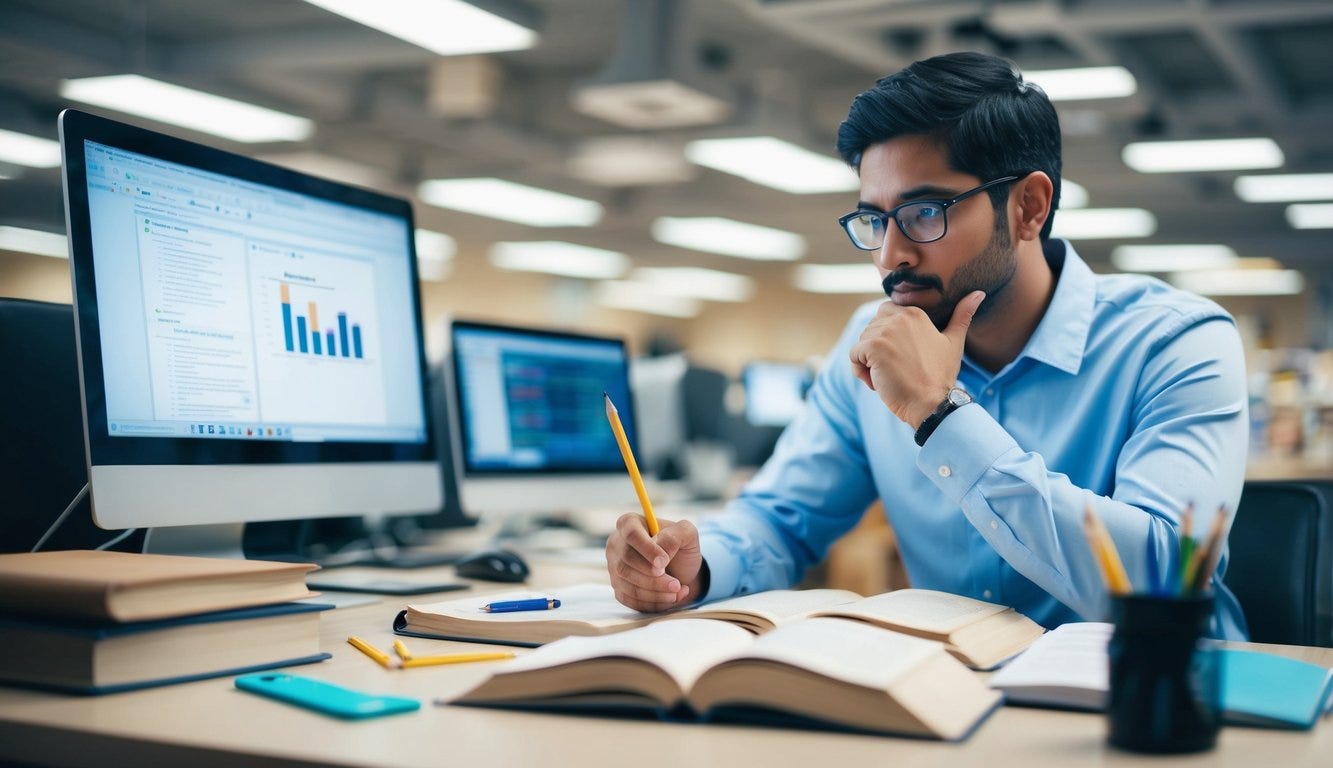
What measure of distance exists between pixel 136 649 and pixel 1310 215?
10.6 meters

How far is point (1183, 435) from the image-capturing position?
131 cm

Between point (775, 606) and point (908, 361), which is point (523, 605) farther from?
point (908, 361)

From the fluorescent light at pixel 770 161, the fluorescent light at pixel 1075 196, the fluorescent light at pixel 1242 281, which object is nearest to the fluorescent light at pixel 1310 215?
the fluorescent light at pixel 1075 196

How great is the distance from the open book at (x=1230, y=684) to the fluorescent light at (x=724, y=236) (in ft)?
27.8

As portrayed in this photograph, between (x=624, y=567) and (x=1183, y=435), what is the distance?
0.66 metres

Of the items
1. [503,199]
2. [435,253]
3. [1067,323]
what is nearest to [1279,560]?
[1067,323]

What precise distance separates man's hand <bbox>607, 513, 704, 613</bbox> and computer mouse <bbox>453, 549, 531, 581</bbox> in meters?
0.42

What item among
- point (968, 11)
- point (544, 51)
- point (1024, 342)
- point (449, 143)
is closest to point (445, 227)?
point (449, 143)

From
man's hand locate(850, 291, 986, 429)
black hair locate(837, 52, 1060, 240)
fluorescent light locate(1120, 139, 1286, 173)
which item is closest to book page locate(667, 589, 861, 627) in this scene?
man's hand locate(850, 291, 986, 429)

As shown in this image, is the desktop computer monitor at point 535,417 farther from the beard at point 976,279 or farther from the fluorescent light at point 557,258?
the fluorescent light at point 557,258

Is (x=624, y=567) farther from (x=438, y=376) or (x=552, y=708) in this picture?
(x=438, y=376)

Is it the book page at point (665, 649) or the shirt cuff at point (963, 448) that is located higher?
the shirt cuff at point (963, 448)

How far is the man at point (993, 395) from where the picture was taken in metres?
1.23

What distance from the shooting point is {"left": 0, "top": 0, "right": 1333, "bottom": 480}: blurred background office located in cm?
467
